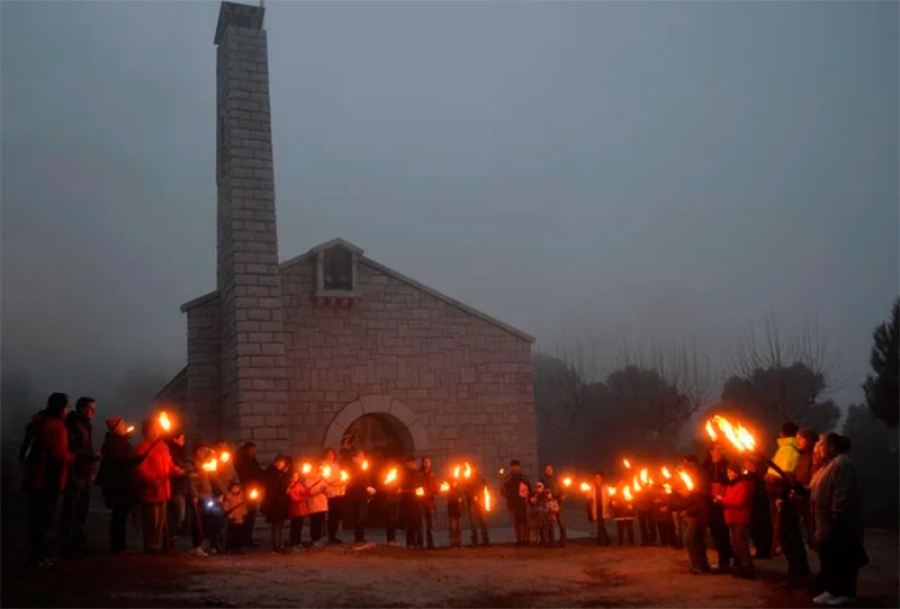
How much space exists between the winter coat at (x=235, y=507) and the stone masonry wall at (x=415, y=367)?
4925 mm

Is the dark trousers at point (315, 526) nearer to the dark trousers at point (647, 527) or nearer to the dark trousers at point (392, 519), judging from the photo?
the dark trousers at point (392, 519)

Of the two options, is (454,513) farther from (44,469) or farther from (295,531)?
(44,469)

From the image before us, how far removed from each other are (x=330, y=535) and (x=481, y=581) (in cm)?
487

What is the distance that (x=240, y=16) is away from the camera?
56.2 ft

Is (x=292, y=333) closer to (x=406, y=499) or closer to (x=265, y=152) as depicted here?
(x=265, y=152)

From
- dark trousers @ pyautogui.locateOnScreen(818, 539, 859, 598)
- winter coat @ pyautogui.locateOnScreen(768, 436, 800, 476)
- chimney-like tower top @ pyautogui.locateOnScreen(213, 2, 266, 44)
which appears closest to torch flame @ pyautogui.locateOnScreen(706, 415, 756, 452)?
dark trousers @ pyautogui.locateOnScreen(818, 539, 859, 598)

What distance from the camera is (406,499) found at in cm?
1426

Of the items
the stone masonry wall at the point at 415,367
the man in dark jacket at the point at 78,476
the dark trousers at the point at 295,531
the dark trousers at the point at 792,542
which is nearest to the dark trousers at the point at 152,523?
the man in dark jacket at the point at 78,476

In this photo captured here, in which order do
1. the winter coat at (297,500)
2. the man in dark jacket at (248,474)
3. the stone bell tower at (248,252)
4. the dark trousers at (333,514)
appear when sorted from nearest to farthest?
1. the man in dark jacket at (248,474)
2. the winter coat at (297,500)
3. the dark trousers at (333,514)
4. the stone bell tower at (248,252)

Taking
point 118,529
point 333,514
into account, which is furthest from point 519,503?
point 118,529

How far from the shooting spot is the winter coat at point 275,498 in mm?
12609

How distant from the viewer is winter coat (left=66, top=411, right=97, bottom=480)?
9570mm

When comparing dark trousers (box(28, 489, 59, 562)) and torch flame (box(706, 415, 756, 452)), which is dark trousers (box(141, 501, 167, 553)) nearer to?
dark trousers (box(28, 489, 59, 562))

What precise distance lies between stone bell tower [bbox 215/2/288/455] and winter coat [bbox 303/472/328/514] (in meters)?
2.40
